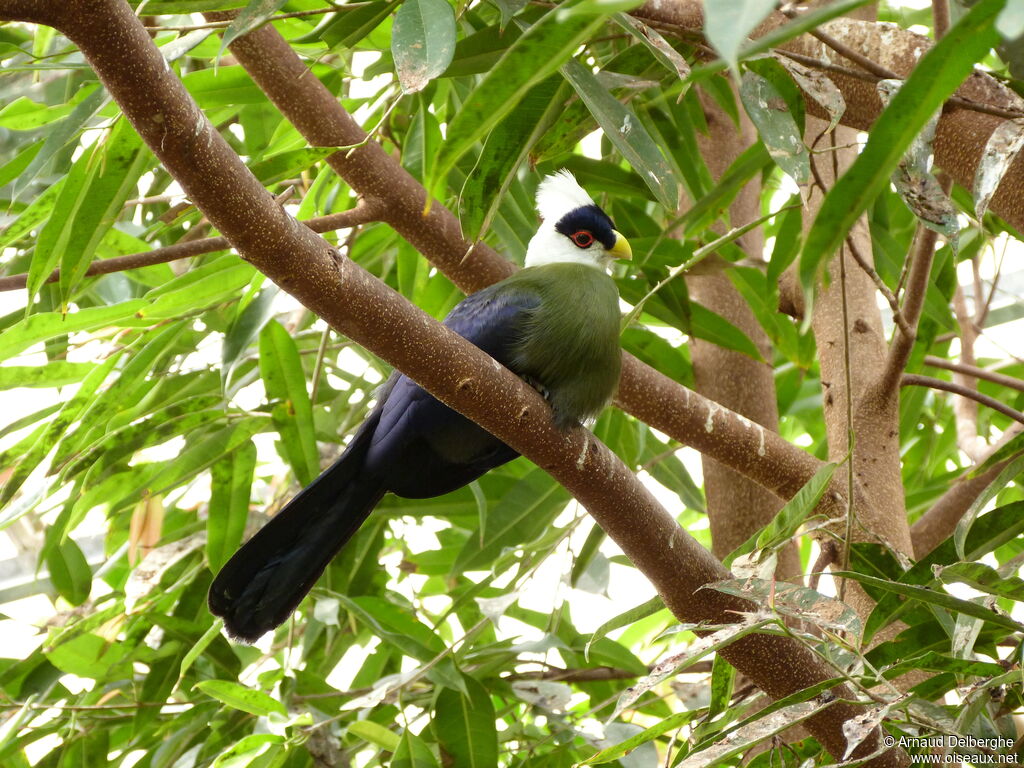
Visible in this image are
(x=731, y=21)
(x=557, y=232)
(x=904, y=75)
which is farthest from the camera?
(x=557, y=232)

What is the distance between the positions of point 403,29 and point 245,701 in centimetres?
126

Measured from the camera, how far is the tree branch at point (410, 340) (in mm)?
1149

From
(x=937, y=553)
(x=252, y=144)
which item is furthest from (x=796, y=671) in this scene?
(x=252, y=144)

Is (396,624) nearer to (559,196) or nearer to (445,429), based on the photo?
(445,429)

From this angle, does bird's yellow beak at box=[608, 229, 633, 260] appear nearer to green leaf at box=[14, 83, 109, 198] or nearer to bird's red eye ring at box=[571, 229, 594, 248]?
bird's red eye ring at box=[571, 229, 594, 248]

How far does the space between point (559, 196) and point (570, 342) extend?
875 millimetres

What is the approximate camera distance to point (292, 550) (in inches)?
84.2

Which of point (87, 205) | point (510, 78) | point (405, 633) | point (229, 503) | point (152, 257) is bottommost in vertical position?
point (405, 633)

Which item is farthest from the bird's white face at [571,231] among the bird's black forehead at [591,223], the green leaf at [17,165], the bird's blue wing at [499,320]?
the green leaf at [17,165]

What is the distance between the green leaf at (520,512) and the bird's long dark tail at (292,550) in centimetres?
45

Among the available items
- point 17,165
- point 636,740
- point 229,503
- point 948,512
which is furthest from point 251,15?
point 948,512

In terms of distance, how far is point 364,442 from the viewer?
7.45 feet

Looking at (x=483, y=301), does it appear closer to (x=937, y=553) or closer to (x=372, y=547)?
(x=372, y=547)

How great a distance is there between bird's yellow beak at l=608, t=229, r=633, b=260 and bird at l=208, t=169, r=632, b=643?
0.67 feet
